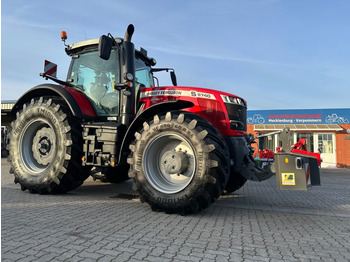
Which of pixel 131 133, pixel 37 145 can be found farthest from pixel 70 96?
pixel 131 133

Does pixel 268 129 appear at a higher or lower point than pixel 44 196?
higher

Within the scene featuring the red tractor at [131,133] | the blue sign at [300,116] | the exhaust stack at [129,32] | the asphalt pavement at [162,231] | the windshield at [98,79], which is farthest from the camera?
the blue sign at [300,116]

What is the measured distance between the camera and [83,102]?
5566mm

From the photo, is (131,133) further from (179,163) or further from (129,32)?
(129,32)

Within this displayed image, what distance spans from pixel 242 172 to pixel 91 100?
331 centimetres

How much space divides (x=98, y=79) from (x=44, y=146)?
174cm

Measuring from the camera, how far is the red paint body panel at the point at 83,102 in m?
5.45

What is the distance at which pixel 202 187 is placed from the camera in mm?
3896

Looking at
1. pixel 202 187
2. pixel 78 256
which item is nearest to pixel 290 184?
pixel 202 187

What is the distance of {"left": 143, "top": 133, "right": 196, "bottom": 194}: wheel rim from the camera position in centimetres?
430

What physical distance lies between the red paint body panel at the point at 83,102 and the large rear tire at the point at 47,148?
274 mm

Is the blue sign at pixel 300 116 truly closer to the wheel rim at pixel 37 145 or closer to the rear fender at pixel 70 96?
the rear fender at pixel 70 96

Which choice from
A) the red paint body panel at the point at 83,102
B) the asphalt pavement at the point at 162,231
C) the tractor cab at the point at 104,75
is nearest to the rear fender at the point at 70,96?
the red paint body panel at the point at 83,102

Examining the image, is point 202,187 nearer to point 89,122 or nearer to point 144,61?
point 89,122
